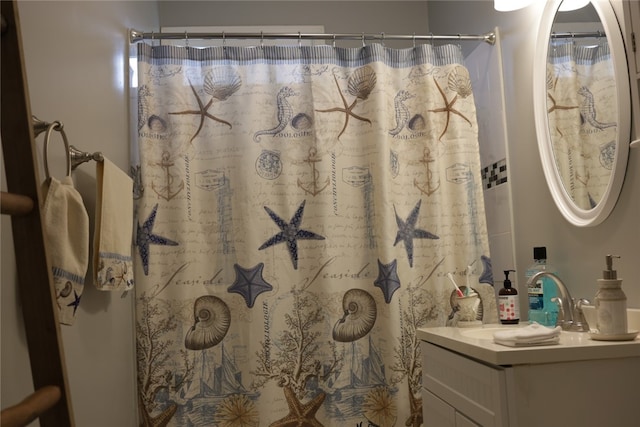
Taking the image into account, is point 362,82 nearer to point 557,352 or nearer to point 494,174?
point 494,174

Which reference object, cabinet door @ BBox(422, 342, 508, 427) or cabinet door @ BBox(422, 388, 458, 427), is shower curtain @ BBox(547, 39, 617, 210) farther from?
cabinet door @ BBox(422, 388, 458, 427)

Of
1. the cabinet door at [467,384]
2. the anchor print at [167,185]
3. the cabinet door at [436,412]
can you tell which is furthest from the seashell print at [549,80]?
the anchor print at [167,185]

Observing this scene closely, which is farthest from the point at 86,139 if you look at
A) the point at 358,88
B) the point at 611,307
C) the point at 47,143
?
the point at 611,307

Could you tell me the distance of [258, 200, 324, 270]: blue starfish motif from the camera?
237cm

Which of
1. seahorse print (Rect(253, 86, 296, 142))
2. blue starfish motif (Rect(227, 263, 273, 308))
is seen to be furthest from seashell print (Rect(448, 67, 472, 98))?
blue starfish motif (Rect(227, 263, 273, 308))

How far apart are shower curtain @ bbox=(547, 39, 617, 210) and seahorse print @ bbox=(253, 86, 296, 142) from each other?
0.99 metres

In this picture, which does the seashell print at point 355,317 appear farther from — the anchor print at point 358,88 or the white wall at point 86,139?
the white wall at point 86,139

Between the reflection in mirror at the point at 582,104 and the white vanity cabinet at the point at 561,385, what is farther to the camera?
the reflection in mirror at the point at 582,104

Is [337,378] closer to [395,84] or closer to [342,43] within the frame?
[395,84]

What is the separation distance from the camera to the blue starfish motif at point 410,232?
2.41 meters

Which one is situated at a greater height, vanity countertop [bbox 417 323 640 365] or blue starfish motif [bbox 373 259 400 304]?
blue starfish motif [bbox 373 259 400 304]

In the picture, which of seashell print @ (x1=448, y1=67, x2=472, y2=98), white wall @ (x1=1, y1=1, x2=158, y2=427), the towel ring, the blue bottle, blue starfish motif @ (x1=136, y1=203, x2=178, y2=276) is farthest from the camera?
seashell print @ (x1=448, y1=67, x2=472, y2=98)

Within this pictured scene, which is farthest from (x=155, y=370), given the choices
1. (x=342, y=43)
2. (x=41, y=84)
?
(x=342, y=43)

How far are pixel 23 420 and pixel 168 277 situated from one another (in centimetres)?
137
